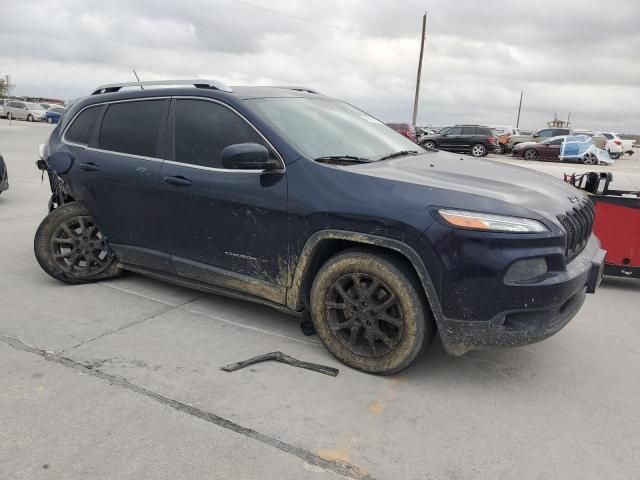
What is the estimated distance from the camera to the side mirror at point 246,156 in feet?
11.0

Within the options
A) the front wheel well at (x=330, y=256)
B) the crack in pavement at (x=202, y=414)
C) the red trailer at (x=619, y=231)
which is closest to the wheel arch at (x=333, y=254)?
the front wheel well at (x=330, y=256)

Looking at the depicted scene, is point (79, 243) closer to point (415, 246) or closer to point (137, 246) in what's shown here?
point (137, 246)

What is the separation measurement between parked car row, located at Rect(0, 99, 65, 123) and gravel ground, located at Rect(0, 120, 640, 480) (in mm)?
42368

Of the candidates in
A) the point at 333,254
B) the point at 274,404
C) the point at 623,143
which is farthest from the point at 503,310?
the point at 623,143

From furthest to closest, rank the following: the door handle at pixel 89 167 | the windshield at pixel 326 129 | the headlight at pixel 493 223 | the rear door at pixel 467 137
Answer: the rear door at pixel 467 137, the door handle at pixel 89 167, the windshield at pixel 326 129, the headlight at pixel 493 223

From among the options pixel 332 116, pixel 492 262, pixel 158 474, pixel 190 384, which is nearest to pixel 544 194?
pixel 492 262

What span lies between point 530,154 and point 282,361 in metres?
27.0

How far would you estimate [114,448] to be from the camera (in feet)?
8.44

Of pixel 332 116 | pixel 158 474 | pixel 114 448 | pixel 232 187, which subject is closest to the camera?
pixel 158 474

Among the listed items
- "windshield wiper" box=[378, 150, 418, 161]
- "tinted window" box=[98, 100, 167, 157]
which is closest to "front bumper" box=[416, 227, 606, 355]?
"windshield wiper" box=[378, 150, 418, 161]

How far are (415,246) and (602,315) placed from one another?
250 centimetres

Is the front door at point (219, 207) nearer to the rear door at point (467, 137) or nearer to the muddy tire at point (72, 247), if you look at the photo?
the muddy tire at point (72, 247)

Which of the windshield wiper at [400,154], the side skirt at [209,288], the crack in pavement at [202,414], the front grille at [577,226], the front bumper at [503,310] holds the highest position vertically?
the windshield wiper at [400,154]

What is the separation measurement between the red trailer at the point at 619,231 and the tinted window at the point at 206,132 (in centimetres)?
350
